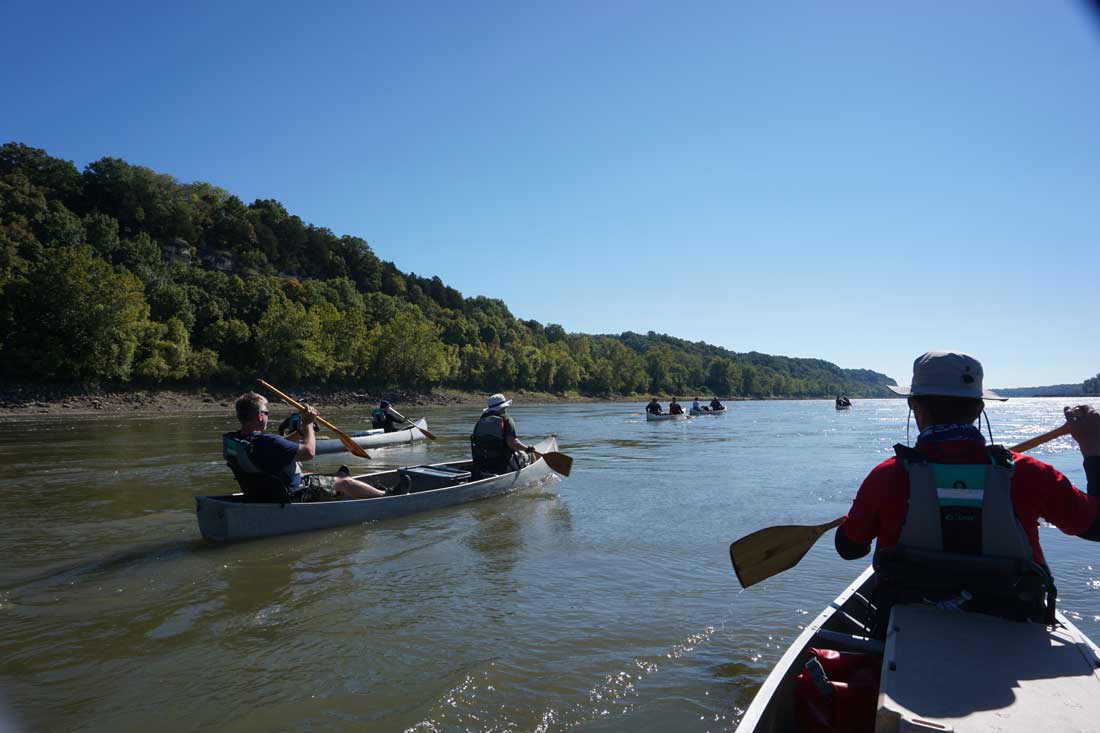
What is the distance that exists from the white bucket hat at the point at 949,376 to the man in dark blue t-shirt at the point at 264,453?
667 centimetres

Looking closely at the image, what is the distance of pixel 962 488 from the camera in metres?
3.13

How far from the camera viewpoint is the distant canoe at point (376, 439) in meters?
20.3

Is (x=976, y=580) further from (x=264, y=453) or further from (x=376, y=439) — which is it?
(x=376, y=439)

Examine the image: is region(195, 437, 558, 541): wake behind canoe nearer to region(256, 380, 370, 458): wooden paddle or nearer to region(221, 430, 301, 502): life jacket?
region(221, 430, 301, 502): life jacket

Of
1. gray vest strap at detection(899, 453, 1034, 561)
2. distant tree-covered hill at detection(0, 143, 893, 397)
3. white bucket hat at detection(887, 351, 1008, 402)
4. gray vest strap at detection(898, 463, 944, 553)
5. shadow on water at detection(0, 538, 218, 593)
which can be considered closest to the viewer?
gray vest strap at detection(899, 453, 1034, 561)

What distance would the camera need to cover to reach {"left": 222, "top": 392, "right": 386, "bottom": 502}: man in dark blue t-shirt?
7922mm

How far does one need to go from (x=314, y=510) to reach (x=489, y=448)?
4.52 meters

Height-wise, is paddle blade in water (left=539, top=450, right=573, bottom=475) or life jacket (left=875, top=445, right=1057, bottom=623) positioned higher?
life jacket (left=875, top=445, right=1057, bottom=623)

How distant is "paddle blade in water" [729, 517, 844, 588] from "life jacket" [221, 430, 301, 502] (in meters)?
6.20

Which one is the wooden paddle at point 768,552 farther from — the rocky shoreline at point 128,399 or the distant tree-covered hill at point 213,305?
the distant tree-covered hill at point 213,305

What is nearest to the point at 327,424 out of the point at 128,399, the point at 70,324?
the point at 128,399

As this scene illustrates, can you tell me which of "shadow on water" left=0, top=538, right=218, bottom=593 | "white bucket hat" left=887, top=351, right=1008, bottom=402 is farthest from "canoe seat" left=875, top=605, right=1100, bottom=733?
"shadow on water" left=0, top=538, right=218, bottom=593

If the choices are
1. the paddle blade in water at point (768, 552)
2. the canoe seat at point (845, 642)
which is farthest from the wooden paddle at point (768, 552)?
the canoe seat at point (845, 642)

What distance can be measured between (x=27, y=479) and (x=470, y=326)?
10302cm
